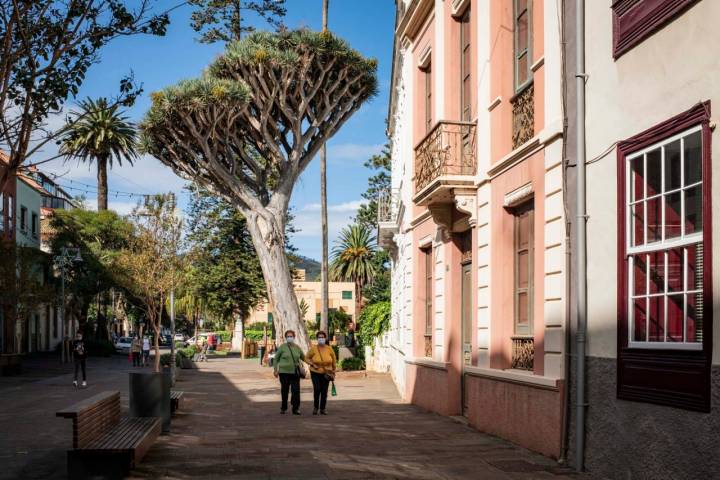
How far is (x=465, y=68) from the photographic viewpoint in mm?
16188

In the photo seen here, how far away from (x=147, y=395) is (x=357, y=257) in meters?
65.0

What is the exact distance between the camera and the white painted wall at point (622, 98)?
7.60m

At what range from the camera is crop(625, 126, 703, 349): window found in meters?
7.98

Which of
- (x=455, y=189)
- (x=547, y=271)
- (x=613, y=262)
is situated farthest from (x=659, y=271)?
(x=455, y=189)

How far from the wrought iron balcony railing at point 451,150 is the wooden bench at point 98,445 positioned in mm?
6888

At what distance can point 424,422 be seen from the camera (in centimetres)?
1548

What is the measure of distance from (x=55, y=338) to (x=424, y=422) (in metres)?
57.6

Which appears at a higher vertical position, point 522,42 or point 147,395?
point 522,42

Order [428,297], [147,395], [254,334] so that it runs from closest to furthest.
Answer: [147,395], [428,297], [254,334]

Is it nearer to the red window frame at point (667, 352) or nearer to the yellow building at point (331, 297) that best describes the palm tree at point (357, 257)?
the yellow building at point (331, 297)

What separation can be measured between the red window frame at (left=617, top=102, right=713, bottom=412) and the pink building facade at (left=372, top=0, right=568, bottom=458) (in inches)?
56.3

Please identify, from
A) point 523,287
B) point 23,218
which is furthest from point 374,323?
point 23,218

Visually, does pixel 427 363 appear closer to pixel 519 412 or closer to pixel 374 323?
pixel 519 412

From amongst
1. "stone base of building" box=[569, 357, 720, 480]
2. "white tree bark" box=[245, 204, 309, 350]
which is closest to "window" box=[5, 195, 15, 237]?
"white tree bark" box=[245, 204, 309, 350]
